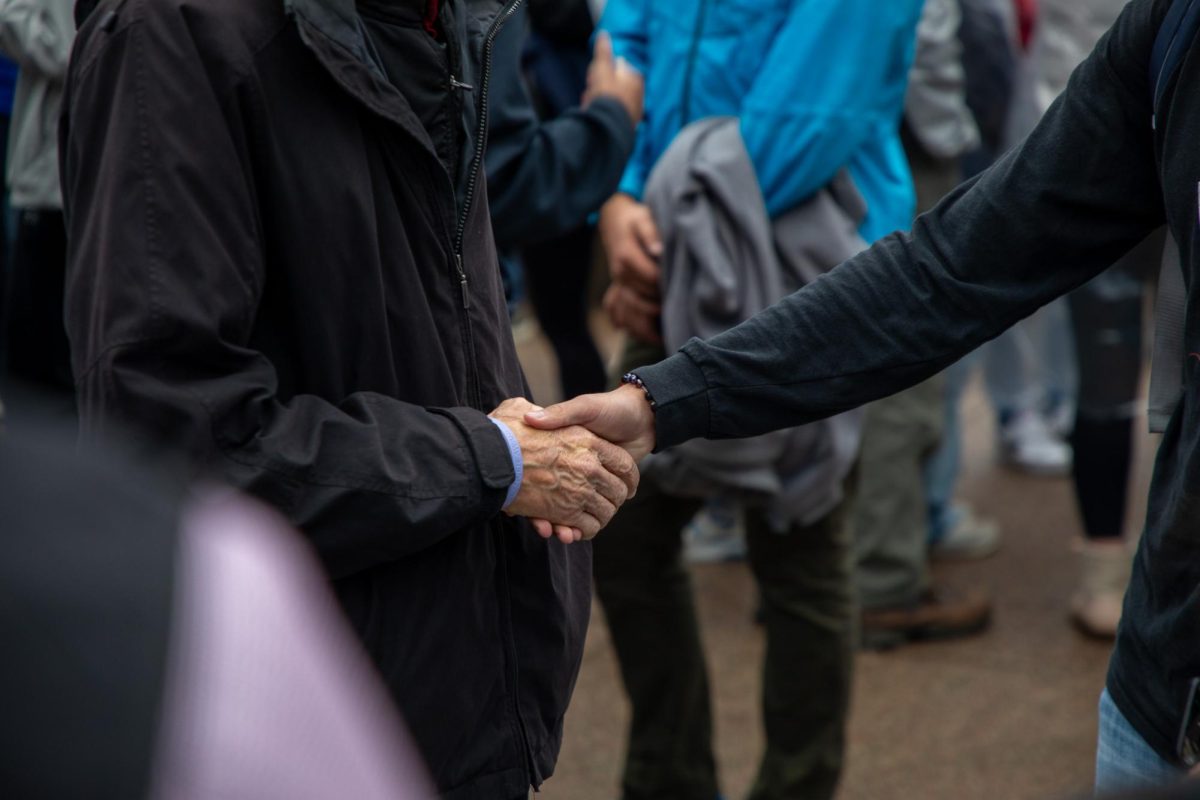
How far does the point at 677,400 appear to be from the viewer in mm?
2215

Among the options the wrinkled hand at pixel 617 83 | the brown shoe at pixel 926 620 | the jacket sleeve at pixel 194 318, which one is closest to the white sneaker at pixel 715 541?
the brown shoe at pixel 926 620

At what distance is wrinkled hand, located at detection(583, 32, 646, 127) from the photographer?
300 cm

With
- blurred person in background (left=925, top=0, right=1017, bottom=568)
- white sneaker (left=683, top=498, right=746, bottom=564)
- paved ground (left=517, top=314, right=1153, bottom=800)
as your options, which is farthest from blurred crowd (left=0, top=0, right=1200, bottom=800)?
white sneaker (left=683, top=498, right=746, bottom=564)

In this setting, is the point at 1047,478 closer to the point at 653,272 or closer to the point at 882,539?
the point at 882,539

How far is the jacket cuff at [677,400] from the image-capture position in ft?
7.27

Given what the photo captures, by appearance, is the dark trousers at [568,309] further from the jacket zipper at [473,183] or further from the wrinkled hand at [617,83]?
the jacket zipper at [473,183]

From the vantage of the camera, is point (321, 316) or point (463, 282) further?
point (463, 282)

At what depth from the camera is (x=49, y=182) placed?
10.00ft

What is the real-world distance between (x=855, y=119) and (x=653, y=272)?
0.49 meters

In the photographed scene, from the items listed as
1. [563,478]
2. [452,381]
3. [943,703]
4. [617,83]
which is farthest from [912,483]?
[452,381]

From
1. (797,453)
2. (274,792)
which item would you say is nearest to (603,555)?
(797,453)

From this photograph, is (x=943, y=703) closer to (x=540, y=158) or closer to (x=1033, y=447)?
(x=540, y=158)

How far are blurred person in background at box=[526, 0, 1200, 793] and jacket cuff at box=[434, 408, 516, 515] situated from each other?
0.37ft

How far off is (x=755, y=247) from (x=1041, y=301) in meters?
0.93
